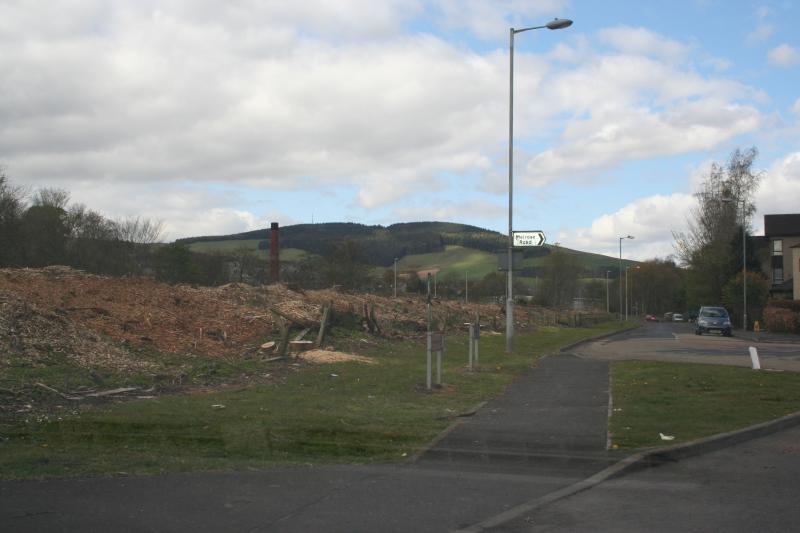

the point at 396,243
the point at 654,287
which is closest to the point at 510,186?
the point at 396,243

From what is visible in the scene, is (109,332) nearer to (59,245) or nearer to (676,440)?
(676,440)

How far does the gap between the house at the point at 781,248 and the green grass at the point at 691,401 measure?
63.1 meters

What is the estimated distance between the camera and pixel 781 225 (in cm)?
8175

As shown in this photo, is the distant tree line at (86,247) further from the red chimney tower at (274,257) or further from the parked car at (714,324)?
the parked car at (714,324)

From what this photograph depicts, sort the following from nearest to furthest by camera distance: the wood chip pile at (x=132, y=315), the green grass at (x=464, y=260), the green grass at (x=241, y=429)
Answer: the green grass at (x=241, y=429), the wood chip pile at (x=132, y=315), the green grass at (x=464, y=260)

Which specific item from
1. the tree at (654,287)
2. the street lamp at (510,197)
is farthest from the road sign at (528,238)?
the tree at (654,287)

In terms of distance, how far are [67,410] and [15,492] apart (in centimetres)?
413

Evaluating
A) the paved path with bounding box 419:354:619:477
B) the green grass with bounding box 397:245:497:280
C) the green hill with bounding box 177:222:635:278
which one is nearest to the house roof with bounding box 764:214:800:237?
the green hill with bounding box 177:222:635:278

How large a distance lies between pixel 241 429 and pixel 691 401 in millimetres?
7329

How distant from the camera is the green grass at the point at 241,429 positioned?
8.48m

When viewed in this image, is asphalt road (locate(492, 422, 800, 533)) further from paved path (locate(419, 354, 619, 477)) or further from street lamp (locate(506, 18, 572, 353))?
street lamp (locate(506, 18, 572, 353))

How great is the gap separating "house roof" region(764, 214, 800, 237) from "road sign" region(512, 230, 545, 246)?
6124 cm

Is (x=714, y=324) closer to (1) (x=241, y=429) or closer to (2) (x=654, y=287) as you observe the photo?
(1) (x=241, y=429)

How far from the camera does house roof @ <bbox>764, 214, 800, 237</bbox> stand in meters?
78.7
